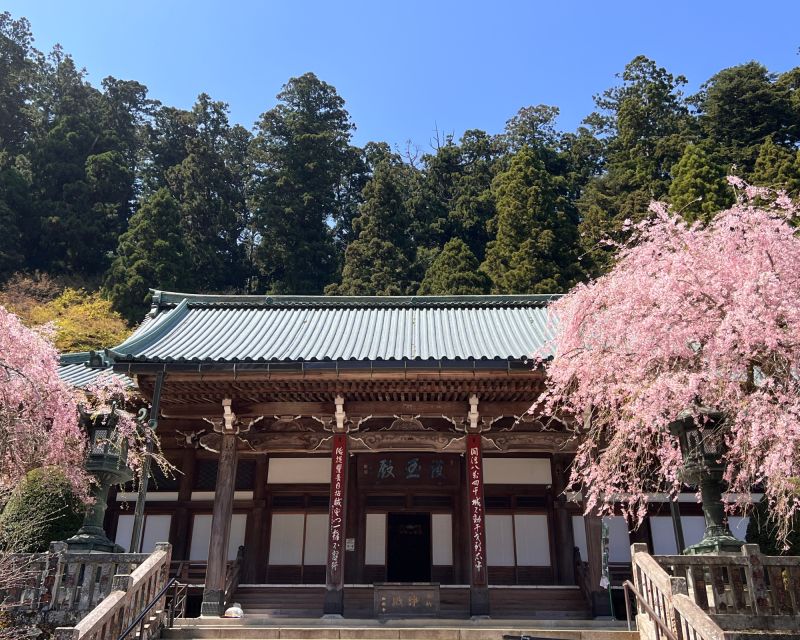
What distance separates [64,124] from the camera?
43.3 meters

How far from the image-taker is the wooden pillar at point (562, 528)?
42.0 ft

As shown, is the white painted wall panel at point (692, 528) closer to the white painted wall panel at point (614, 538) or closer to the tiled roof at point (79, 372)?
the white painted wall panel at point (614, 538)

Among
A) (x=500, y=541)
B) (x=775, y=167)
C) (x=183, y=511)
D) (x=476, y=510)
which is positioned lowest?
(x=500, y=541)

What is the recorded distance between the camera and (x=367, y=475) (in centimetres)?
1392

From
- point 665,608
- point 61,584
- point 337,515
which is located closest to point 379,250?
point 337,515

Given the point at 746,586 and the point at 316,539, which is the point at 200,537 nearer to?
the point at 316,539

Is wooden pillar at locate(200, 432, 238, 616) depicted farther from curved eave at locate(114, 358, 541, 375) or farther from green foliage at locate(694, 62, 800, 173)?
green foliage at locate(694, 62, 800, 173)

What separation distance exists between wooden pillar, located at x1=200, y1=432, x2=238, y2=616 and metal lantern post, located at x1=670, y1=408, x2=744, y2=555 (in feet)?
23.3

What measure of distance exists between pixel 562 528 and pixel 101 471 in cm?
825

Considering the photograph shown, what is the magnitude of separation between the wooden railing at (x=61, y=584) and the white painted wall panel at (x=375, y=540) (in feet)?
19.3

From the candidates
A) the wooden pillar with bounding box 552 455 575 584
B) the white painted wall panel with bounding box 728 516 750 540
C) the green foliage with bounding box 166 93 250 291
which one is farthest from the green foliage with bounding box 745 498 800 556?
the green foliage with bounding box 166 93 250 291

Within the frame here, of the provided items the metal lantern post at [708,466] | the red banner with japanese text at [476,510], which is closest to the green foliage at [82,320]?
the red banner with japanese text at [476,510]

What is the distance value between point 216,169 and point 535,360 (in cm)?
3830

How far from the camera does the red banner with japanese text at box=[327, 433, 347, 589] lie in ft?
36.3
